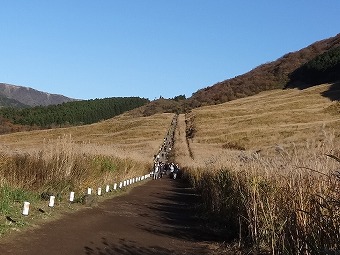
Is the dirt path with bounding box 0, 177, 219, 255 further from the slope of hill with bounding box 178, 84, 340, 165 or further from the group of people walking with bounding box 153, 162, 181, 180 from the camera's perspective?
the slope of hill with bounding box 178, 84, 340, 165

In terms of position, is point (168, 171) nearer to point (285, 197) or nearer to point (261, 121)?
point (285, 197)

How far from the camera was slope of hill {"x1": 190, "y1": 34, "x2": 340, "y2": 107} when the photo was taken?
5482 inches

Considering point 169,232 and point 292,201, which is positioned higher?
point 292,201

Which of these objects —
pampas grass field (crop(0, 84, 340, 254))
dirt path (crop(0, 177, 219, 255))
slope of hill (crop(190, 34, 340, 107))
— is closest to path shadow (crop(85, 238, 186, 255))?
dirt path (crop(0, 177, 219, 255))

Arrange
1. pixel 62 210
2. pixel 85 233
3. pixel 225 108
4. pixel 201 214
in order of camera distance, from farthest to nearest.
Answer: pixel 225 108 < pixel 201 214 < pixel 62 210 < pixel 85 233

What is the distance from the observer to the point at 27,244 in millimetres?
8797

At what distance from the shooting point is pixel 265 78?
148 meters

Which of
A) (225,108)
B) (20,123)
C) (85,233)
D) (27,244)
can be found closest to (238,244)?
(85,233)

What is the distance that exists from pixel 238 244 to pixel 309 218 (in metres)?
3.58

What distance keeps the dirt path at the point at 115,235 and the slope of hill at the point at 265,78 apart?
121 metres

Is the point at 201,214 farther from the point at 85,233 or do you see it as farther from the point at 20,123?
the point at 20,123

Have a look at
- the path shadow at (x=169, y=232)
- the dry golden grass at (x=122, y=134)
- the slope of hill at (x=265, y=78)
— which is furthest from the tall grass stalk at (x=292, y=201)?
the slope of hill at (x=265, y=78)

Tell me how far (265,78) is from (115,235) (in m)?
142

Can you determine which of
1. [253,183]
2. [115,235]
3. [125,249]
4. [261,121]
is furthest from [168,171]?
[261,121]
